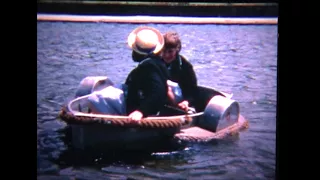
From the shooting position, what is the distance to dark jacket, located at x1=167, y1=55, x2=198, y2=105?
3358 millimetres

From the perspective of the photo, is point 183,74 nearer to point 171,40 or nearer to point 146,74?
point 171,40

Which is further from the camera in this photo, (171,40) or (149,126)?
(171,40)

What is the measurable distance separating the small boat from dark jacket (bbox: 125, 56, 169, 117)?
99 millimetres

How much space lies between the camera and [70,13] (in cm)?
364

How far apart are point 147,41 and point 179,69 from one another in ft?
1.51

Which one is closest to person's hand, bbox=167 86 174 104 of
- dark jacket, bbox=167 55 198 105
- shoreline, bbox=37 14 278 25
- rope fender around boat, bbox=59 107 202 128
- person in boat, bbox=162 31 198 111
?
person in boat, bbox=162 31 198 111

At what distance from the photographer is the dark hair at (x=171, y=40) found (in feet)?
10.3

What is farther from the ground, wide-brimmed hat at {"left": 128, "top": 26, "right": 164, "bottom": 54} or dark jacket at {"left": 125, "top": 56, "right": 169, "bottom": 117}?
wide-brimmed hat at {"left": 128, "top": 26, "right": 164, "bottom": 54}

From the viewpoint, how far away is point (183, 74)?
3.39 meters

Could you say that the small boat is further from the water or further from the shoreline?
the shoreline

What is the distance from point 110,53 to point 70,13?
0.82 metres

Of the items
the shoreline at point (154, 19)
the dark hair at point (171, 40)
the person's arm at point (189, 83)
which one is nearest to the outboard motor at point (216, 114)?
the person's arm at point (189, 83)

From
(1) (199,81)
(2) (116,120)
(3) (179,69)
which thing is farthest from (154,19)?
(1) (199,81)

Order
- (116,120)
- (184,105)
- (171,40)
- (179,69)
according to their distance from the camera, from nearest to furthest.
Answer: (116,120) < (171,40) < (184,105) < (179,69)
